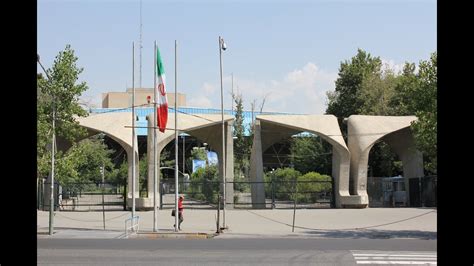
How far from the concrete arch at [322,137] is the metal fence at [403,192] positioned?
14.7 feet

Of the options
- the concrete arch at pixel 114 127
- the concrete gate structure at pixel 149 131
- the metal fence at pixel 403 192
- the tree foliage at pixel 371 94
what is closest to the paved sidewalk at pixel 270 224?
the concrete gate structure at pixel 149 131

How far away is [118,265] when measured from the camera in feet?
46.2

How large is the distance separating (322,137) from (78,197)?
73.4 ft

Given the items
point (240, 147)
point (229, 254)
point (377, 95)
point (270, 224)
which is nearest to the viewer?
point (229, 254)

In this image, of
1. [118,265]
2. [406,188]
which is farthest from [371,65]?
[118,265]

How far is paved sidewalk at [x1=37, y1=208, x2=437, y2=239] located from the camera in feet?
88.7

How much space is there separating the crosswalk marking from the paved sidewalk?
871 centimetres

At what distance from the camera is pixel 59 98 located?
95.9ft

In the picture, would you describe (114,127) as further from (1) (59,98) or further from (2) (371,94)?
(2) (371,94)

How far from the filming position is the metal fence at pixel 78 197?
4134cm

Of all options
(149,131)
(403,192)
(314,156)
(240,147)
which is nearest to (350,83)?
(314,156)

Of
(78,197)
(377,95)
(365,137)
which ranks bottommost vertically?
(78,197)

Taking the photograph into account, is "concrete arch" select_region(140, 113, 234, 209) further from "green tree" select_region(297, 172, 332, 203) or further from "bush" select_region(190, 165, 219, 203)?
"green tree" select_region(297, 172, 332, 203)
